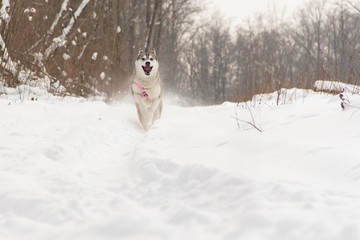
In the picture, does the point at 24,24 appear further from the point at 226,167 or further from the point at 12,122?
the point at 226,167

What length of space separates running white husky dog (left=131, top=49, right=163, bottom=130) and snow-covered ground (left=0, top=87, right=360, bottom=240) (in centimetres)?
231

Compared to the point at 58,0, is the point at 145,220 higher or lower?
lower

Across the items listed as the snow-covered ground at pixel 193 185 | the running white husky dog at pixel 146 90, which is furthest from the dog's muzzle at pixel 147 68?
the snow-covered ground at pixel 193 185

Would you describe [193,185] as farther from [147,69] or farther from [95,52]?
[95,52]

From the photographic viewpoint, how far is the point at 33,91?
5711mm

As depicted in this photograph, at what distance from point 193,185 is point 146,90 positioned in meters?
3.87

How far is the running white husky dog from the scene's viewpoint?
5.34 m

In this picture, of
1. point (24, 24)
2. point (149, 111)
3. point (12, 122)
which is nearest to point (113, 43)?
point (24, 24)

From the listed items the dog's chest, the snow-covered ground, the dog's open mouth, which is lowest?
the snow-covered ground

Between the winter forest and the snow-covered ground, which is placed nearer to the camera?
the snow-covered ground

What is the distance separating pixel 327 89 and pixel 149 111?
3.99 m

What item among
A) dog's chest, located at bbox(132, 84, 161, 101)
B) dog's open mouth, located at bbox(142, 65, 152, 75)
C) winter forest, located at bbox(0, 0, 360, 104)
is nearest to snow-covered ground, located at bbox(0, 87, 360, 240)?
winter forest, located at bbox(0, 0, 360, 104)

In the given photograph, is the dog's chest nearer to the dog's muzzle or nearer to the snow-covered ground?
the dog's muzzle

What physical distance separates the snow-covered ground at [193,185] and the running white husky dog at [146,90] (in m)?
2.31
